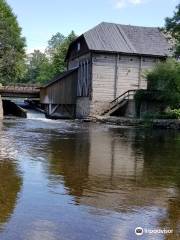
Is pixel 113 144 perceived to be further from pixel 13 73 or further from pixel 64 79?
pixel 13 73

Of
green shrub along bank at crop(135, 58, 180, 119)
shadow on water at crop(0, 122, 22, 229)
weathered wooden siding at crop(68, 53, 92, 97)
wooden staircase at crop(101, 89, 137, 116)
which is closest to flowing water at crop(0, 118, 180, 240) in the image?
shadow on water at crop(0, 122, 22, 229)

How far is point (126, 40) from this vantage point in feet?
141

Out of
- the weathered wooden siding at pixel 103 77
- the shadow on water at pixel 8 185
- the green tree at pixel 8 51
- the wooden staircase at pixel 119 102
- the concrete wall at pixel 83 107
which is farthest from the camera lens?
the green tree at pixel 8 51

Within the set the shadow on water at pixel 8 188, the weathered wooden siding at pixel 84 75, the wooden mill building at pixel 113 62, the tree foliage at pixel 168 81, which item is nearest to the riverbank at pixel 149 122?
the tree foliage at pixel 168 81

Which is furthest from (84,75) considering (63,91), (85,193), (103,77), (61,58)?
(85,193)

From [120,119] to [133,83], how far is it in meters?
7.60

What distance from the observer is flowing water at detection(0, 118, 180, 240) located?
24.3 ft

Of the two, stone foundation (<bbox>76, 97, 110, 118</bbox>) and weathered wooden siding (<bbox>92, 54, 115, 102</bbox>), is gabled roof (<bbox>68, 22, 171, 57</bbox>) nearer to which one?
weathered wooden siding (<bbox>92, 54, 115, 102</bbox>)

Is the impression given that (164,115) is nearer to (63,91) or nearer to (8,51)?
(63,91)

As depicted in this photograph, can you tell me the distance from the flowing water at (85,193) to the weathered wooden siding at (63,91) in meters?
27.8

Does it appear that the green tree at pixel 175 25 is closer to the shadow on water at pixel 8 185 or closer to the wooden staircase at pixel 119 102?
the wooden staircase at pixel 119 102

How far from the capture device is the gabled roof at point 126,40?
137ft

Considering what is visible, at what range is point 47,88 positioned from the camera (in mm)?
46875

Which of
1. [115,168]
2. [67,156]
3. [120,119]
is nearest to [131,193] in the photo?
[115,168]
